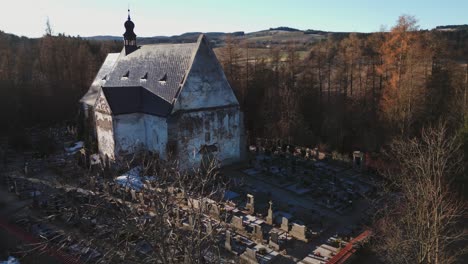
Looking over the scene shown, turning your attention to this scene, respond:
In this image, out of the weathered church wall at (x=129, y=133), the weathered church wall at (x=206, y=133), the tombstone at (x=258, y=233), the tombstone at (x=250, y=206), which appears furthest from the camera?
the weathered church wall at (x=129, y=133)

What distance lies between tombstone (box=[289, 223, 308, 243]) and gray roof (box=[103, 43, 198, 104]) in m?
13.7

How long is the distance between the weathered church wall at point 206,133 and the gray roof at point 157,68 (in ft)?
7.17

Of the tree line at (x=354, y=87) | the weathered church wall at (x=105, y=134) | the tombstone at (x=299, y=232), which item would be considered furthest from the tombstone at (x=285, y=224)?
the weathered church wall at (x=105, y=134)

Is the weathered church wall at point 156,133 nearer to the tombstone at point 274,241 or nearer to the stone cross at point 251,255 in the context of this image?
the tombstone at point 274,241

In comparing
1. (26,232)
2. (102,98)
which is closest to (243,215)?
(26,232)

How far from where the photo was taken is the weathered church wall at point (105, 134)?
28.0m

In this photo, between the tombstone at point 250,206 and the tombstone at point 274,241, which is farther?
the tombstone at point 250,206

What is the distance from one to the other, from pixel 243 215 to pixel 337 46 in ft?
99.3

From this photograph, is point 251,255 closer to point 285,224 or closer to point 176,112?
point 285,224

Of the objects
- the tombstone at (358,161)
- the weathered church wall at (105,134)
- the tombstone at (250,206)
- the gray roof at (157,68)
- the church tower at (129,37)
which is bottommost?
the tombstone at (250,206)

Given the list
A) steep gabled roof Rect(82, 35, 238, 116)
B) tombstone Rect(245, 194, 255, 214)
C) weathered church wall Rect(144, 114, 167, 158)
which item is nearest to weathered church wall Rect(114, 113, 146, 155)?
weathered church wall Rect(144, 114, 167, 158)

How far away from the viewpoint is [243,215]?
2053 cm

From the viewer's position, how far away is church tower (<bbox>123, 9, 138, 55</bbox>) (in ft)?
115

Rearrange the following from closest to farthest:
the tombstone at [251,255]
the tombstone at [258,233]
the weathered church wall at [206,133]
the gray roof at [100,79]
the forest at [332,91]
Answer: the tombstone at [251,255] < the tombstone at [258,233] < the weathered church wall at [206,133] < the forest at [332,91] < the gray roof at [100,79]
